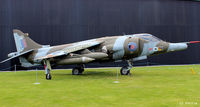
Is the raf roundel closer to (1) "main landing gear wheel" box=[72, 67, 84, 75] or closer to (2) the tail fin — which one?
(1) "main landing gear wheel" box=[72, 67, 84, 75]

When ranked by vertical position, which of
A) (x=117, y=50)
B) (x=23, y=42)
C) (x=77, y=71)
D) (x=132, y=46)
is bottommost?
(x=77, y=71)

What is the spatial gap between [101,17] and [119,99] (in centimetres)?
1635

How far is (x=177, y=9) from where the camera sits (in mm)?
25188

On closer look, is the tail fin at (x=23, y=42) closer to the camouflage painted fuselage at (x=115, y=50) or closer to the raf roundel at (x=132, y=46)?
the camouflage painted fuselage at (x=115, y=50)

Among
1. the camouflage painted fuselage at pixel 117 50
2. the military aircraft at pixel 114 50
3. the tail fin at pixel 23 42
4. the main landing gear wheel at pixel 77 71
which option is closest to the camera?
the military aircraft at pixel 114 50

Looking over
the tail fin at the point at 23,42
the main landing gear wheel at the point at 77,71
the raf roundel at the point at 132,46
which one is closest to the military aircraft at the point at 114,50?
the raf roundel at the point at 132,46

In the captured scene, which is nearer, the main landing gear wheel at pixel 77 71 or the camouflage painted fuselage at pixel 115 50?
the camouflage painted fuselage at pixel 115 50

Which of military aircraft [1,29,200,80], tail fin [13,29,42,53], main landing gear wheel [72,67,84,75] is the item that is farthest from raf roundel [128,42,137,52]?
tail fin [13,29,42,53]

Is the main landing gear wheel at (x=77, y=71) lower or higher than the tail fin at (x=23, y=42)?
lower

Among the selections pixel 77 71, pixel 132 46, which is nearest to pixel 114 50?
pixel 132 46

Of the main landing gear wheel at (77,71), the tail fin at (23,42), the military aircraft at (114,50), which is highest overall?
the tail fin at (23,42)

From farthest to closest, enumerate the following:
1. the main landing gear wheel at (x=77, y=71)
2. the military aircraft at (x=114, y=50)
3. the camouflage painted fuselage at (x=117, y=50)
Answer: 1. the main landing gear wheel at (x=77, y=71)
2. the camouflage painted fuselage at (x=117, y=50)
3. the military aircraft at (x=114, y=50)

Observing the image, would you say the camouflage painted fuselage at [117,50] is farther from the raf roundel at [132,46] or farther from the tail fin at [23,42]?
the tail fin at [23,42]

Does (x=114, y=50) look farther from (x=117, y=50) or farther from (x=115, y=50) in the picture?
(x=117, y=50)
